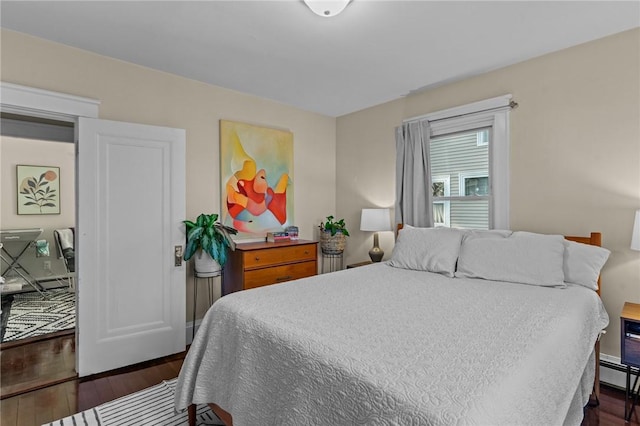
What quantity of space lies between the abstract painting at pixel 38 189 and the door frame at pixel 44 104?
3282 millimetres

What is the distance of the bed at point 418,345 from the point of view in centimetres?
103

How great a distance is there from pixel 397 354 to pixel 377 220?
2.58 metres

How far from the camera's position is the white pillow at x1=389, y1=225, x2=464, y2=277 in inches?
104

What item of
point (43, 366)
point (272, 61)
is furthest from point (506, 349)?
point (43, 366)

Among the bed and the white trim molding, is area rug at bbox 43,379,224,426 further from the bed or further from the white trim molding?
the white trim molding

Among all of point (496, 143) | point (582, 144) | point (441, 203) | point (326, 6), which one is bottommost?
point (441, 203)

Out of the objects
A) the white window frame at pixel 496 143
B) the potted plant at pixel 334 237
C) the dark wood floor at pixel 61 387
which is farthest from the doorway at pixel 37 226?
the white window frame at pixel 496 143

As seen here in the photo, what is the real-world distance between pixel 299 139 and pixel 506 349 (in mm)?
3416

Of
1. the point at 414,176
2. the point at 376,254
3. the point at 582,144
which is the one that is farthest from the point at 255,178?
the point at 582,144

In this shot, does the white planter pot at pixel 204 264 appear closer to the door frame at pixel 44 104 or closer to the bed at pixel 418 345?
the door frame at pixel 44 104

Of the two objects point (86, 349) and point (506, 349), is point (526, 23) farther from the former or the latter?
point (86, 349)

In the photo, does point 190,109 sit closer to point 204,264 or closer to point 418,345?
point 204,264

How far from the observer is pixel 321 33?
2.32m

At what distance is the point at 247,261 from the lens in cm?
314
